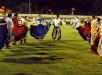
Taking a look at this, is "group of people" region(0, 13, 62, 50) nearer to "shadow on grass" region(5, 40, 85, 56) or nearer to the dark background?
"shadow on grass" region(5, 40, 85, 56)

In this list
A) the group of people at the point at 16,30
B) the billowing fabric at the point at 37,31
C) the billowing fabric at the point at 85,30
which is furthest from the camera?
the billowing fabric at the point at 37,31

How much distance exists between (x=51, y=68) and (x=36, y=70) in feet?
Answer: 2.45

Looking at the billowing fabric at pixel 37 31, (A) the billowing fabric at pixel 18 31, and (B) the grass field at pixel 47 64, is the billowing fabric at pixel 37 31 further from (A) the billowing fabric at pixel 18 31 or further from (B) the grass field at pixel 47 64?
(B) the grass field at pixel 47 64

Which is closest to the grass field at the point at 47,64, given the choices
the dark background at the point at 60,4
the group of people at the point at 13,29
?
the group of people at the point at 13,29

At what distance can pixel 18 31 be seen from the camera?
21312 mm

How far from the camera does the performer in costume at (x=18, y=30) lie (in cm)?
2072

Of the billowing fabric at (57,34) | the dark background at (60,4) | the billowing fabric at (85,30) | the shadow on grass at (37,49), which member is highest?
the dark background at (60,4)

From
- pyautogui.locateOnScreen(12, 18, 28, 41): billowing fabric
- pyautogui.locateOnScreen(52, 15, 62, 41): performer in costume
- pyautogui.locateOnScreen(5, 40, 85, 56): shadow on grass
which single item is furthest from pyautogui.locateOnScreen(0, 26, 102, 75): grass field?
pyautogui.locateOnScreen(52, 15, 62, 41): performer in costume

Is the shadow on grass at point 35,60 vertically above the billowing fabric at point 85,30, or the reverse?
the billowing fabric at point 85,30

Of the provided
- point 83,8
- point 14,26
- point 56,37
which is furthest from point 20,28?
point 83,8

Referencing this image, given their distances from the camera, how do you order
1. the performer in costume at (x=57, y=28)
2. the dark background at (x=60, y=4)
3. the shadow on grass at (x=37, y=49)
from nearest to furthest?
1. the shadow on grass at (x=37, y=49)
2. the performer in costume at (x=57, y=28)
3. the dark background at (x=60, y=4)

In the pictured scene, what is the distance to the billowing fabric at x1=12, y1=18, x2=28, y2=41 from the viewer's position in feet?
67.9

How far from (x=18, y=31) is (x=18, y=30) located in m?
0.07

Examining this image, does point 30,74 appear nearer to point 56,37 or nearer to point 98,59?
point 98,59
